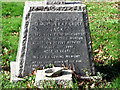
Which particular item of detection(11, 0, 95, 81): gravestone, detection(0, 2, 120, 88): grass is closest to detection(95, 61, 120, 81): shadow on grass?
detection(0, 2, 120, 88): grass

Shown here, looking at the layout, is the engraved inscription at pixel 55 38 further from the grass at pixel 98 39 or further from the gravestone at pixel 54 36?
the grass at pixel 98 39

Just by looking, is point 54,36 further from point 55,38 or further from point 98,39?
point 98,39

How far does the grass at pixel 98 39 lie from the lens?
482 centimetres

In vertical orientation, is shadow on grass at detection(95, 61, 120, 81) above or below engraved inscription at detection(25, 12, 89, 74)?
below

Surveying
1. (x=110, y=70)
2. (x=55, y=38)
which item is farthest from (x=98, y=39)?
(x=55, y=38)

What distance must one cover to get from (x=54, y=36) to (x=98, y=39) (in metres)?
2.43

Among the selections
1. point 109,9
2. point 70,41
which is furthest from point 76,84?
point 109,9

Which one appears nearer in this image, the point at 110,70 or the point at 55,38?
the point at 55,38

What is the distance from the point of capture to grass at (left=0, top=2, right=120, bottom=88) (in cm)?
482

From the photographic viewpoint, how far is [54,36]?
478cm

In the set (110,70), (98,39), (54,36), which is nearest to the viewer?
(54,36)

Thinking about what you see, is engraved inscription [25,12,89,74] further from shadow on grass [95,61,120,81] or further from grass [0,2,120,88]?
shadow on grass [95,61,120,81]

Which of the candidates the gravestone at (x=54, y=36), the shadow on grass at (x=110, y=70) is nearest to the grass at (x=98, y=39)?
the shadow on grass at (x=110, y=70)

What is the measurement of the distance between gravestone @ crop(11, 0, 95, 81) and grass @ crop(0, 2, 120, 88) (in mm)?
422
